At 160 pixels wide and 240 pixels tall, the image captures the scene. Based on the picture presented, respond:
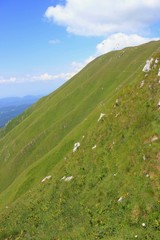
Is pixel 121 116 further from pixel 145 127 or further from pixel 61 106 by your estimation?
pixel 61 106

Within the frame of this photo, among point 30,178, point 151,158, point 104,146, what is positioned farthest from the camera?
point 30,178

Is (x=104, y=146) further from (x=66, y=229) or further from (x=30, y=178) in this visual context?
(x=30, y=178)

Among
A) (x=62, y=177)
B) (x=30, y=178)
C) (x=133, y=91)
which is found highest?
(x=133, y=91)

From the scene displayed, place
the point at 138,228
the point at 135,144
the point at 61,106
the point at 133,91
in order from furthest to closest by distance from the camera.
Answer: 1. the point at 61,106
2. the point at 133,91
3. the point at 135,144
4. the point at 138,228

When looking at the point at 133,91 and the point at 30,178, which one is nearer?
the point at 133,91

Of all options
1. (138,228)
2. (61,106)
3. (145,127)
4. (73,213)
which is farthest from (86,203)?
(61,106)

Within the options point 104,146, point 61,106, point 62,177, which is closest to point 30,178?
point 62,177

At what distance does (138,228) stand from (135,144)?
12567mm

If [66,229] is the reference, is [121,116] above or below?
above

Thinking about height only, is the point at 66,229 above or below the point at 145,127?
below

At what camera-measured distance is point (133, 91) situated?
4675cm

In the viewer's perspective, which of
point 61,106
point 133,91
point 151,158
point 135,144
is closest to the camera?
point 151,158

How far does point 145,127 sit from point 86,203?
12.7 meters

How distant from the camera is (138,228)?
26.0m
